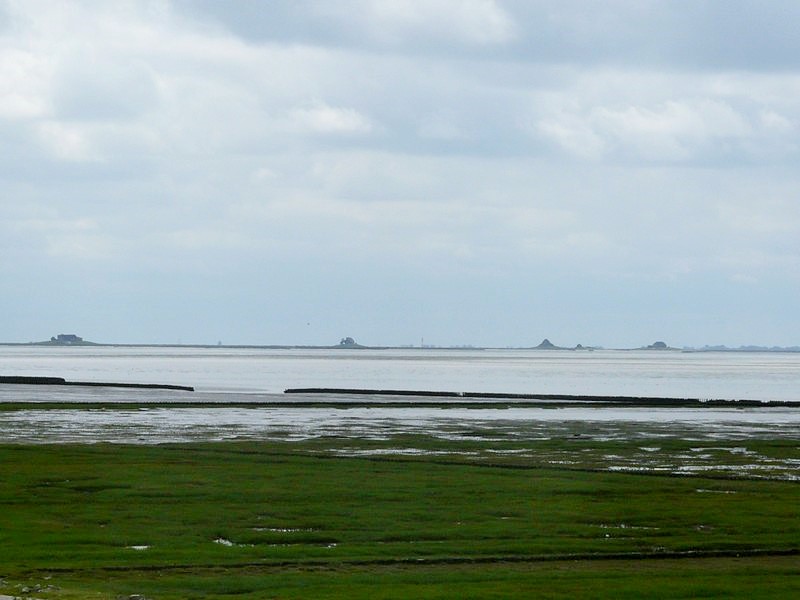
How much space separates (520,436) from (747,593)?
34071mm

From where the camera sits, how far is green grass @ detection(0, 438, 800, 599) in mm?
18297

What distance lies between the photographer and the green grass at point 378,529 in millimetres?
18297

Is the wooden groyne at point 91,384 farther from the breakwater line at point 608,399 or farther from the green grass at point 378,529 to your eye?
the green grass at point 378,529

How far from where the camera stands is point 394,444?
45.6 metres

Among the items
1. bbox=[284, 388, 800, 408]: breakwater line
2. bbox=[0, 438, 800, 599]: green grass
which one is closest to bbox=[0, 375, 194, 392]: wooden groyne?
bbox=[284, 388, 800, 408]: breakwater line

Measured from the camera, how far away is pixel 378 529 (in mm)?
23547

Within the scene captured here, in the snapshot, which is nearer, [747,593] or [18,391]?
[747,593]

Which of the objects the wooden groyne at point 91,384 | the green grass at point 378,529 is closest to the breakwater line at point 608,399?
the wooden groyne at point 91,384

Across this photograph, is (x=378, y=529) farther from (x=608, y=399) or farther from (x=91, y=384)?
(x=91, y=384)

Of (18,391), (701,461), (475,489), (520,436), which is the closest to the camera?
(475,489)

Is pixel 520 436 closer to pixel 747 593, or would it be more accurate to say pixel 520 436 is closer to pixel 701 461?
pixel 701 461

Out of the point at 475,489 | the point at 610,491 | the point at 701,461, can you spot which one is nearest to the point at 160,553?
the point at 475,489

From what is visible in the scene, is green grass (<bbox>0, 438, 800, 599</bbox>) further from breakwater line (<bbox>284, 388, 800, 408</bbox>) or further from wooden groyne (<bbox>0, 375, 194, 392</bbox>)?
wooden groyne (<bbox>0, 375, 194, 392</bbox>)

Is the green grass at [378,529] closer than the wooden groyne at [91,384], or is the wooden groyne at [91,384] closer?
the green grass at [378,529]
